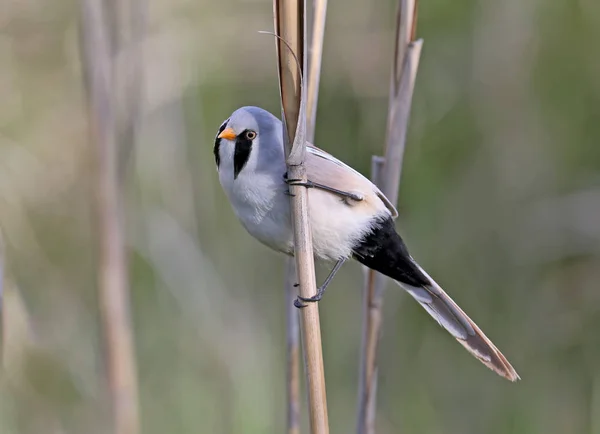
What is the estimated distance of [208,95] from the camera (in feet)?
9.05

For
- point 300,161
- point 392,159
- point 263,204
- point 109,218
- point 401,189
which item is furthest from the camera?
point 401,189

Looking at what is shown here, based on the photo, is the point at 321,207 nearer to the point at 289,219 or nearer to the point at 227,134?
the point at 289,219

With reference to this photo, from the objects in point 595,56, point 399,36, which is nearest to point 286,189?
point 399,36

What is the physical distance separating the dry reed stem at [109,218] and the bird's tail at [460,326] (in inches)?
25.2

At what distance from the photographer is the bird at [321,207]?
131cm

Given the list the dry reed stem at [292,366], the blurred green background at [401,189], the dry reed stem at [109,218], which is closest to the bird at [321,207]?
the dry reed stem at [292,366]

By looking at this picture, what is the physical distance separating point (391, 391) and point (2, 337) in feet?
4.96

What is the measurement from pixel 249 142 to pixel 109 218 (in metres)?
0.45

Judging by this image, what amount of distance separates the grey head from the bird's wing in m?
0.06

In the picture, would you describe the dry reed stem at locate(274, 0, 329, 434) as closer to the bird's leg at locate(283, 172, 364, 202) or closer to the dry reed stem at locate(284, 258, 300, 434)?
the bird's leg at locate(283, 172, 364, 202)

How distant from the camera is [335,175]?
1.35 meters

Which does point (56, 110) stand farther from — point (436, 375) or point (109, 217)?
point (436, 375)

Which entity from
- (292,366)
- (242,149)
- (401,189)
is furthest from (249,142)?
(401,189)

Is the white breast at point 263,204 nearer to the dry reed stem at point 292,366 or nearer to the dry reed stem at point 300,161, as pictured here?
the dry reed stem at point 300,161
